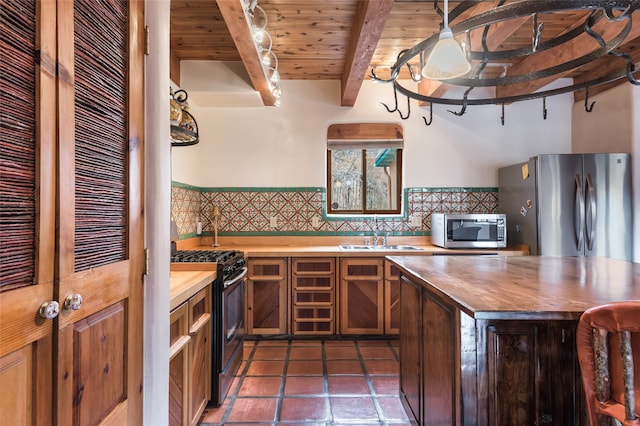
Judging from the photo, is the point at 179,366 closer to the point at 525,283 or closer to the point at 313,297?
the point at 525,283

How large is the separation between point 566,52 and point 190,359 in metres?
3.72

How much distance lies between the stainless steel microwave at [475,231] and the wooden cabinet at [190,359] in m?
2.40

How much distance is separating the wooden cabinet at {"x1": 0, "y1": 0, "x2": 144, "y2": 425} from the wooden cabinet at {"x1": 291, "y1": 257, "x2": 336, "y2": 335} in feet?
7.10

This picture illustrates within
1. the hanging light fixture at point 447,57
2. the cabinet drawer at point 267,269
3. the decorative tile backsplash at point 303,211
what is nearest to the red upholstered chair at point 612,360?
the hanging light fixture at point 447,57

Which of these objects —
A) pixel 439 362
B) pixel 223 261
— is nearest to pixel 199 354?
pixel 223 261

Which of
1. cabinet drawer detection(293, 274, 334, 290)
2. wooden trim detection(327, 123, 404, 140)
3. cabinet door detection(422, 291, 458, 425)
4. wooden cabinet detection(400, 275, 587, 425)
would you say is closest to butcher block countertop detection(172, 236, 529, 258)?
cabinet drawer detection(293, 274, 334, 290)

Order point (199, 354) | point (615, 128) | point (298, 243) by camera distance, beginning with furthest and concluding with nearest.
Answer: point (298, 243)
point (615, 128)
point (199, 354)

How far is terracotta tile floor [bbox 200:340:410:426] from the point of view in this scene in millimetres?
2047

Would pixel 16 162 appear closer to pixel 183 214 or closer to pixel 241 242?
pixel 183 214

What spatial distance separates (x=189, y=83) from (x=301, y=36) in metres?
1.26

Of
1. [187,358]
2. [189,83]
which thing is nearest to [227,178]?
[189,83]

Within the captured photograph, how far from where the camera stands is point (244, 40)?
2.26m

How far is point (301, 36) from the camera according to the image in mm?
2887

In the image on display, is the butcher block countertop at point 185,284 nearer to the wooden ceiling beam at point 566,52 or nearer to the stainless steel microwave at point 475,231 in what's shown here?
the stainless steel microwave at point 475,231
